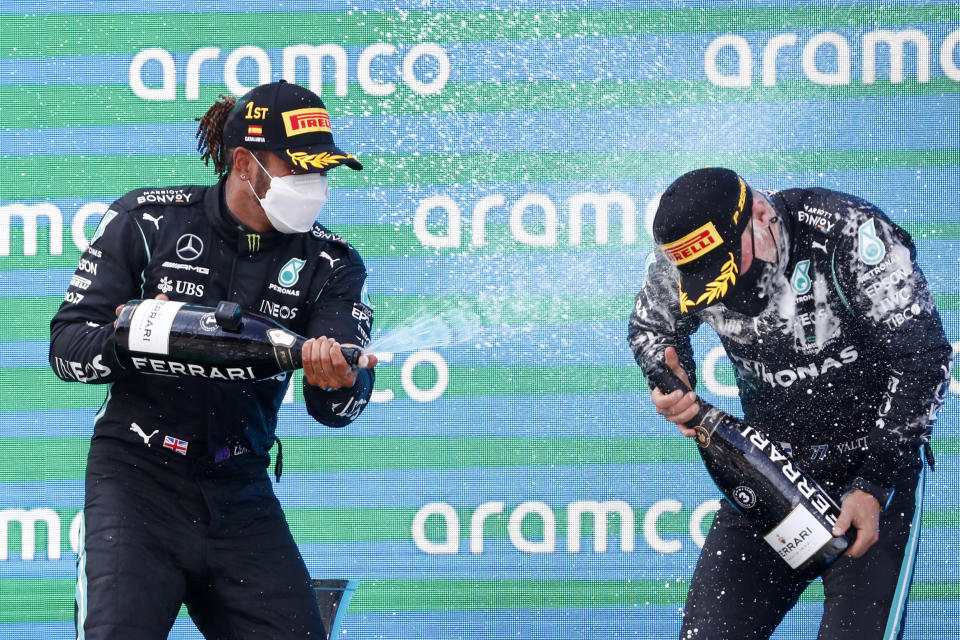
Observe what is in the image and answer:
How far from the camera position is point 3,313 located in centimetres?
418

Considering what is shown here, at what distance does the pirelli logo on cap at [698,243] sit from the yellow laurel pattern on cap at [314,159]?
3.06 ft

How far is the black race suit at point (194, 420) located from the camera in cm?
278

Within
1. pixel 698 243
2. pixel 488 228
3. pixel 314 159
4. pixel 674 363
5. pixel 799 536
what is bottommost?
pixel 799 536

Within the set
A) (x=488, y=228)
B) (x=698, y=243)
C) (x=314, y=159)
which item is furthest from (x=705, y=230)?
(x=488, y=228)

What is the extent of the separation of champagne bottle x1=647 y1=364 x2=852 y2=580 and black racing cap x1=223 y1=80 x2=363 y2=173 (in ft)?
3.43

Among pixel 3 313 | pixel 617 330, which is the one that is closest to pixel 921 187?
pixel 617 330

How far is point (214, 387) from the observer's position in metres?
2.95

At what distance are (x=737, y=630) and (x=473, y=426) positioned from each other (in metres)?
1.49

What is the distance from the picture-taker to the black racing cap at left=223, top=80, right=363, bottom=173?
9.85 ft

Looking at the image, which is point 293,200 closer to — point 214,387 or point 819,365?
point 214,387

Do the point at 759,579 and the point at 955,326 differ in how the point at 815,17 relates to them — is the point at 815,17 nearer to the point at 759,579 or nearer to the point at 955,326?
the point at 955,326

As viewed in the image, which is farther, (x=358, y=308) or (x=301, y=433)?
(x=301, y=433)

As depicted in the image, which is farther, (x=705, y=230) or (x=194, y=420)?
(x=194, y=420)

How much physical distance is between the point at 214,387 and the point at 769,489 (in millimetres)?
1428
